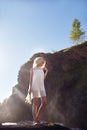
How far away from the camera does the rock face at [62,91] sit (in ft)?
182

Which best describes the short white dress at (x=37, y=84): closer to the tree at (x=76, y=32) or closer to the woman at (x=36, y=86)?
the woman at (x=36, y=86)

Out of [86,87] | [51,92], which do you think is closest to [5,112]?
[51,92]

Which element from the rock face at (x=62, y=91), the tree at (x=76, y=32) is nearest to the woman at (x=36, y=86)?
the rock face at (x=62, y=91)

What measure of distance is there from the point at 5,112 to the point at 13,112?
12.5ft

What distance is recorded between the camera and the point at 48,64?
6969 centimetres

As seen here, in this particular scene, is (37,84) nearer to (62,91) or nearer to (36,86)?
(36,86)

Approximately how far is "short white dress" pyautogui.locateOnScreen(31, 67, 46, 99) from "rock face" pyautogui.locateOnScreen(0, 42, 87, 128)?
137ft

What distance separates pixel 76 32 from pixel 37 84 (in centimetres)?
8729

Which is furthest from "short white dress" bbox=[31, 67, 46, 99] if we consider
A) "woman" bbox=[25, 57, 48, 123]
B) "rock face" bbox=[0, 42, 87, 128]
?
"rock face" bbox=[0, 42, 87, 128]

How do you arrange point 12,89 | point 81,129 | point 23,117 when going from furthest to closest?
point 12,89
point 23,117
point 81,129

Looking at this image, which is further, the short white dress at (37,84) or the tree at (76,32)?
the tree at (76,32)

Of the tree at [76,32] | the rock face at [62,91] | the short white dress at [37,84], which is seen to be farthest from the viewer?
the tree at [76,32]

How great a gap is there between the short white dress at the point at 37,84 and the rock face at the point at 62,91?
41.7 m

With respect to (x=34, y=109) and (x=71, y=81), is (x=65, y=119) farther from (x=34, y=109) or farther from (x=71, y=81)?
(x=34, y=109)
